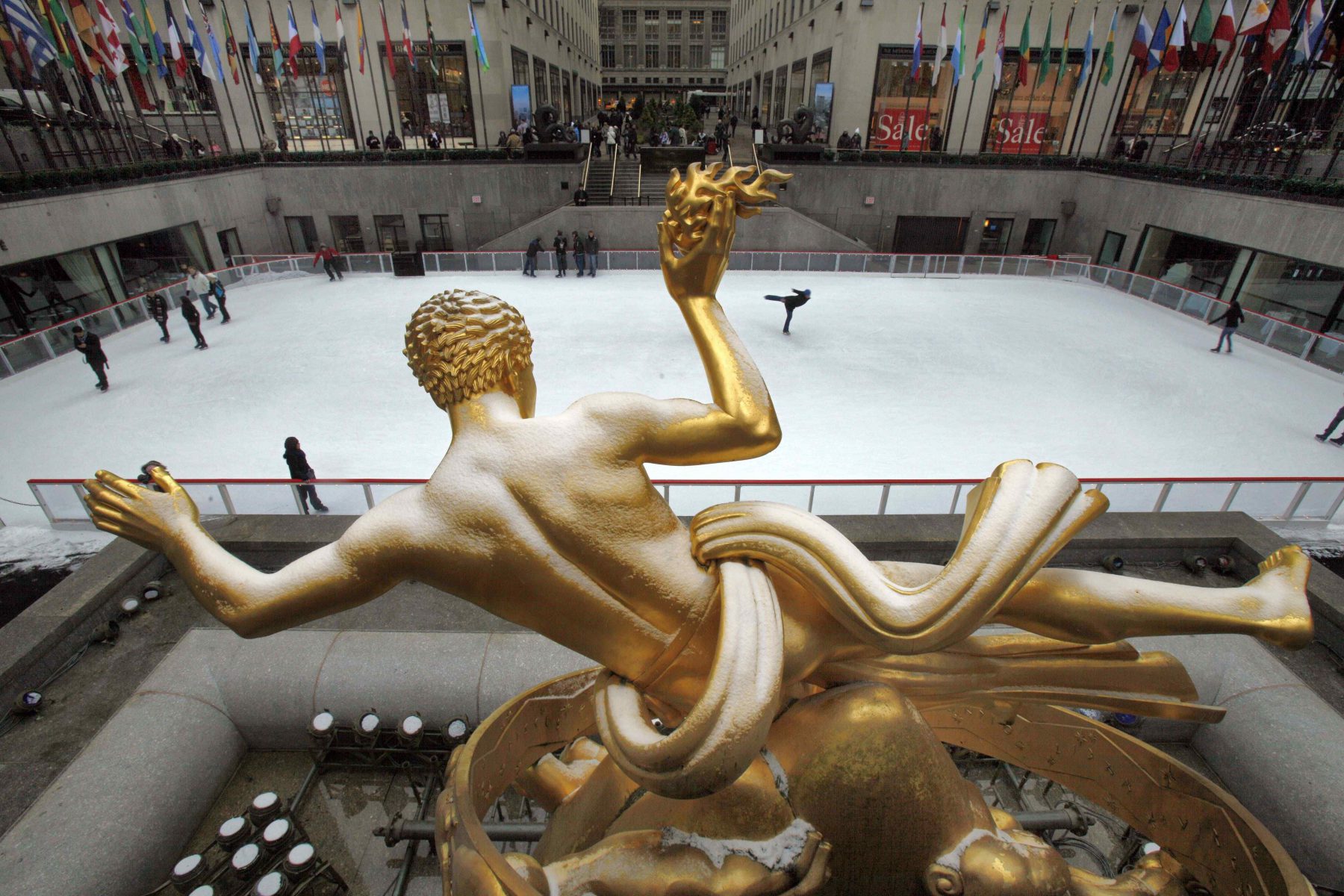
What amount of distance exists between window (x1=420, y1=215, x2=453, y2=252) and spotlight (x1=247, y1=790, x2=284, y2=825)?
1028 inches

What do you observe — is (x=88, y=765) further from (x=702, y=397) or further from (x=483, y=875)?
(x=702, y=397)

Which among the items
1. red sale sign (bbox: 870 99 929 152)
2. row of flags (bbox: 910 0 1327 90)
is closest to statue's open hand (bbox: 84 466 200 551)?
row of flags (bbox: 910 0 1327 90)

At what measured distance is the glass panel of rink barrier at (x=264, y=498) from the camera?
787 cm

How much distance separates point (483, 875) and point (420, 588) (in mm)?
4836

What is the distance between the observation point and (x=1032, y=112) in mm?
30031

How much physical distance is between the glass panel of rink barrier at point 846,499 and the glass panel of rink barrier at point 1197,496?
140 inches

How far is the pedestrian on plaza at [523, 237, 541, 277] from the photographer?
70.2 ft

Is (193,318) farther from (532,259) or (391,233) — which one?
(391,233)

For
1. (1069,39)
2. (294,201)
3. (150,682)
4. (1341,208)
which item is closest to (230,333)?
(294,201)

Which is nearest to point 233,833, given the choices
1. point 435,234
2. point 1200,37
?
point 435,234

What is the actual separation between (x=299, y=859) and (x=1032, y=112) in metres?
36.4

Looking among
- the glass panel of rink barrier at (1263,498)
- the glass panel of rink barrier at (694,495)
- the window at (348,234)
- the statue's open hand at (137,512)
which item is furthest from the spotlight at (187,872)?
the window at (348,234)

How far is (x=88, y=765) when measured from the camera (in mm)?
4477

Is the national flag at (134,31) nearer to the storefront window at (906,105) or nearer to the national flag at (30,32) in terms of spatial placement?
the national flag at (30,32)
